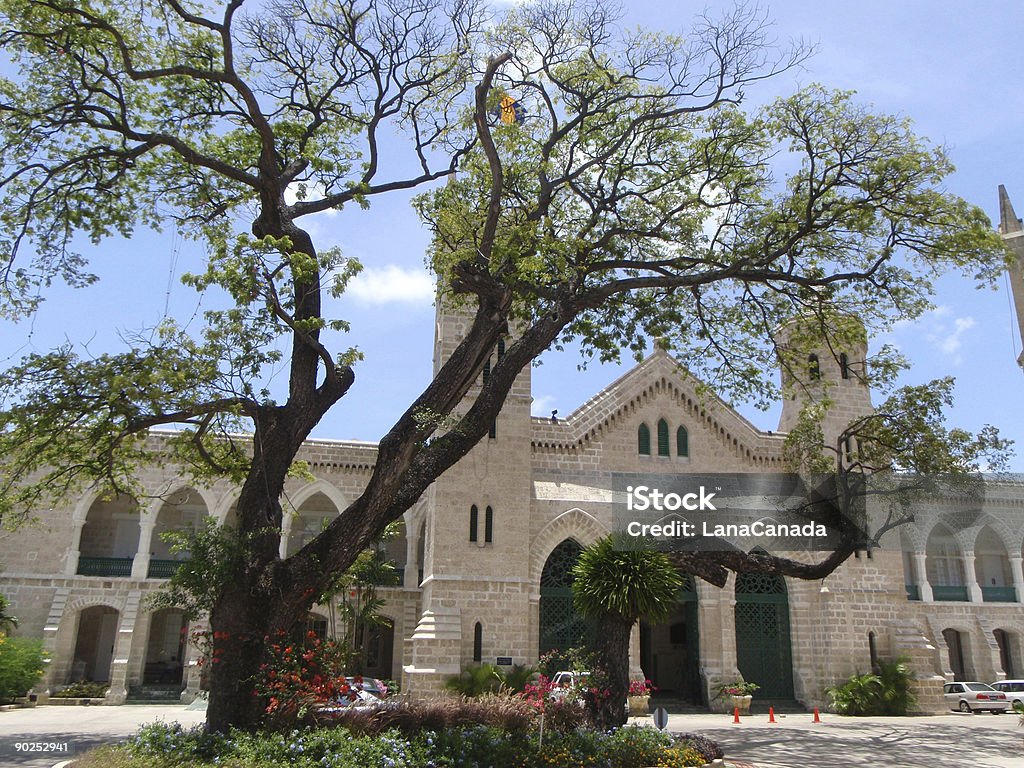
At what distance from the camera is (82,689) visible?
23.3 metres

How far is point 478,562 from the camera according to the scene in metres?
22.1

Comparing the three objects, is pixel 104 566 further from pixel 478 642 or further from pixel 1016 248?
pixel 1016 248

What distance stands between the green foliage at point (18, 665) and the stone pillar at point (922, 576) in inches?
1153

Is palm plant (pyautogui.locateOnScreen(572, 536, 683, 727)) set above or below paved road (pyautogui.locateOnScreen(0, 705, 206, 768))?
above

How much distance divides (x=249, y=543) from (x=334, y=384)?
2735mm

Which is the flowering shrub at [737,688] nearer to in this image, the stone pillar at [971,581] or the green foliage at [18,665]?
the stone pillar at [971,581]

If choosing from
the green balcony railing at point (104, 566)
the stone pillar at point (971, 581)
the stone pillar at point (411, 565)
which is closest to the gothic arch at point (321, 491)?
the stone pillar at point (411, 565)

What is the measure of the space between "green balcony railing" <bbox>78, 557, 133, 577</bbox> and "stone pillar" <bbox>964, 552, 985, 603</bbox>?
29831mm

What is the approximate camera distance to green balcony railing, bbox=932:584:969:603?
3105 cm

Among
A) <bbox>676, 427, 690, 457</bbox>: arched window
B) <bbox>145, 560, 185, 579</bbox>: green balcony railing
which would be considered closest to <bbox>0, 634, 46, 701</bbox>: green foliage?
<bbox>145, 560, 185, 579</bbox>: green balcony railing

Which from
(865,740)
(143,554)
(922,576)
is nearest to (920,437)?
(865,740)

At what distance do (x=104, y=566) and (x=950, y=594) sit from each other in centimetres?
2994

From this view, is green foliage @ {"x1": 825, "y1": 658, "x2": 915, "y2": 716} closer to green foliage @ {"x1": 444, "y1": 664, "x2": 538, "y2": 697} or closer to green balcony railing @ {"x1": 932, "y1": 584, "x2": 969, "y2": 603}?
green foliage @ {"x1": 444, "y1": 664, "x2": 538, "y2": 697}

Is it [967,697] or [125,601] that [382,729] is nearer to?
[125,601]
